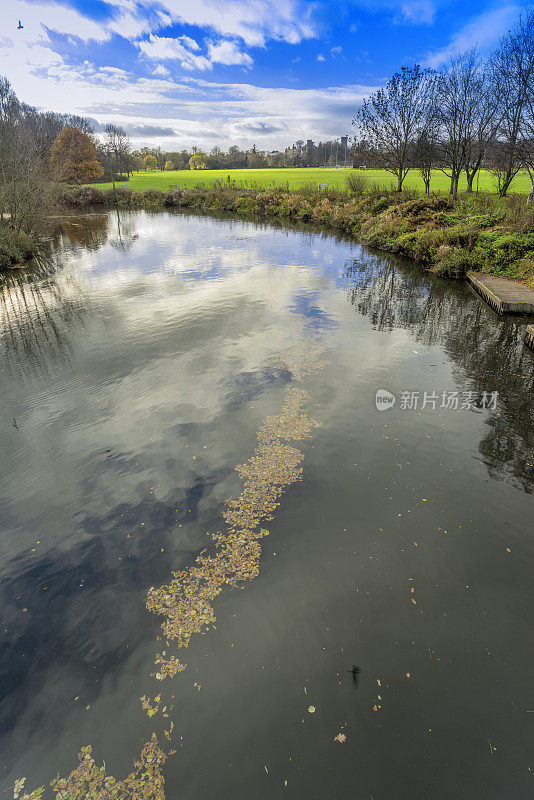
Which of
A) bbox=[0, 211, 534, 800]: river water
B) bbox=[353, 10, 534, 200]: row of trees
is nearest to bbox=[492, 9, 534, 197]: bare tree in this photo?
bbox=[353, 10, 534, 200]: row of trees

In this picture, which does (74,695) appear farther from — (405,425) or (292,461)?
(405,425)

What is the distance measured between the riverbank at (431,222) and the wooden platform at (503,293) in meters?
0.80

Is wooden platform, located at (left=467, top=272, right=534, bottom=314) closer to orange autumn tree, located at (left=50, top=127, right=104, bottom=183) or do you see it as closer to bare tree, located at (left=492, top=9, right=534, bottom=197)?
bare tree, located at (left=492, top=9, right=534, bottom=197)

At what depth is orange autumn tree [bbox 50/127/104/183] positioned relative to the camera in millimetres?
74438

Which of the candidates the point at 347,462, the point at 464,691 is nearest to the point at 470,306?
the point at 347,462

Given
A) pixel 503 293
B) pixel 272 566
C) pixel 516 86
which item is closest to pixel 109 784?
pixel 272 566

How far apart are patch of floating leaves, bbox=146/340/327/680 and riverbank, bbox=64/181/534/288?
16.0 meters

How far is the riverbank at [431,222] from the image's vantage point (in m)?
19.7

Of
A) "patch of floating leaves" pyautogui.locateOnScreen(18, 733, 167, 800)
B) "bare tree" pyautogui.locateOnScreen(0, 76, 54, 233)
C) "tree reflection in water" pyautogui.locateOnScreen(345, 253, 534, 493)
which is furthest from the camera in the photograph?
"bare tree" pyautogui.locateOnScreen(0, 76, 54, 233)

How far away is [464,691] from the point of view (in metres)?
4.28

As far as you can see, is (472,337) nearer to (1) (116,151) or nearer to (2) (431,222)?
(2) (431,222)

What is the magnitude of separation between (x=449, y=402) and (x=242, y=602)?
23.9ft

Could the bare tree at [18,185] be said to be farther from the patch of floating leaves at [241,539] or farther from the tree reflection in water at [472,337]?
the patch of floating leaves at [241,539]

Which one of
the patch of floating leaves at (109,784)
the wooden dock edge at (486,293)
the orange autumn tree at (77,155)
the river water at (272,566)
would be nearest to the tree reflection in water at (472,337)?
the river water at (272,566)
